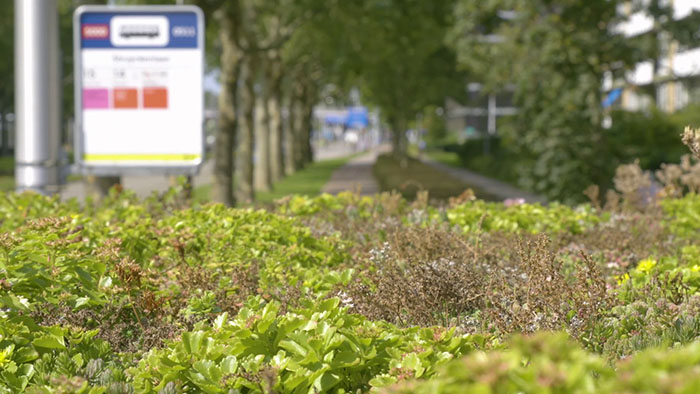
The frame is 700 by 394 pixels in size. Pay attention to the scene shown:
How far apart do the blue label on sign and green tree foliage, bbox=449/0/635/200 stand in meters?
9.13

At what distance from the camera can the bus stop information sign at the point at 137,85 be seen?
34.7ft

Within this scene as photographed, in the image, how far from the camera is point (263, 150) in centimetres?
3116

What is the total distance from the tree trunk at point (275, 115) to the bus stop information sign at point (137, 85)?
23.5 m

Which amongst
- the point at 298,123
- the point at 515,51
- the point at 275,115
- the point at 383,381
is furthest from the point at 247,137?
the point at 383,381

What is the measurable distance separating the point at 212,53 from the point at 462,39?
18322 millimetres

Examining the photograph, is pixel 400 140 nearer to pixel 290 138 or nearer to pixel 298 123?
pixel 290 138

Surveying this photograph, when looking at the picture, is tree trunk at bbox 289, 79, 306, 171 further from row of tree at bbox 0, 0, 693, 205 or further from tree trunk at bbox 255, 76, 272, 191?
row of tree at bbox 0, 0, 693, 205

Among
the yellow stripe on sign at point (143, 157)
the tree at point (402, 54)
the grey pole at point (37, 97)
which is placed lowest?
the yellow stripe on sign at point (143, 157)

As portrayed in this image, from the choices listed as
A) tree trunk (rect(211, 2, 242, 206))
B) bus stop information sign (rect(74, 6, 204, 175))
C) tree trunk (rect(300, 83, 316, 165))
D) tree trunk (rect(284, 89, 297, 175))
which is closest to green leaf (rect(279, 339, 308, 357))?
bus stop information sign (rect(74, 6, 204, 175))

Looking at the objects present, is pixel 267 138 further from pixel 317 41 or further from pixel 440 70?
pixel 440 70

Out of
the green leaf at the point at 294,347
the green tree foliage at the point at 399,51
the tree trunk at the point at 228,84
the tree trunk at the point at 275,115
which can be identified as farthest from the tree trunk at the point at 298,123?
the green leaf at the point at 294,347

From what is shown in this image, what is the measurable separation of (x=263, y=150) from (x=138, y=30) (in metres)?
20.5

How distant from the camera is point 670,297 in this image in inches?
Answer: 189

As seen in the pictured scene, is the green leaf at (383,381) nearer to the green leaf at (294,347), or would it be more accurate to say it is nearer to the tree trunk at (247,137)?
the green leaf at (294,347)
